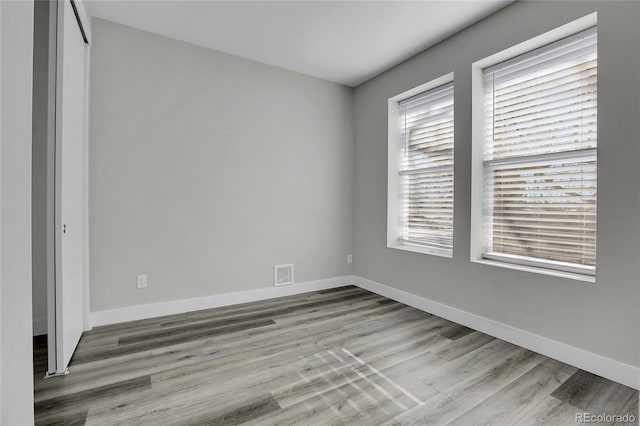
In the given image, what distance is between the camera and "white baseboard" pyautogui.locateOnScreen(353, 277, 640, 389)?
1.84m

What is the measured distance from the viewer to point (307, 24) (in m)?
2.65

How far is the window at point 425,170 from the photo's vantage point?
121 inches

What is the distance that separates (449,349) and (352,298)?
1.35 meters

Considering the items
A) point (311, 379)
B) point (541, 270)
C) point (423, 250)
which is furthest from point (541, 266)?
point (311, 379)

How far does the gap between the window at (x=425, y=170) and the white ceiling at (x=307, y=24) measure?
0.56 metres

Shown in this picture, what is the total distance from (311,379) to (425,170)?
2.34 m

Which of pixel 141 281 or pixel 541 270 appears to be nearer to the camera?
pixel 541 270

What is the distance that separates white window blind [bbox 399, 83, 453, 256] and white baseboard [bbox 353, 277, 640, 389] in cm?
57

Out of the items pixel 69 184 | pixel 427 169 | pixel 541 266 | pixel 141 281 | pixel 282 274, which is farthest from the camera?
pixel 282 274

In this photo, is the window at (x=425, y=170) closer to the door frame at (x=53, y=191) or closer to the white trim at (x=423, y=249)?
the white trim at (x=423, y=249)

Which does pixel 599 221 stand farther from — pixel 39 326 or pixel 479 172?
pixel 39 326

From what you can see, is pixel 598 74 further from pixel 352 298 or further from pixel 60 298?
pixel 60 298

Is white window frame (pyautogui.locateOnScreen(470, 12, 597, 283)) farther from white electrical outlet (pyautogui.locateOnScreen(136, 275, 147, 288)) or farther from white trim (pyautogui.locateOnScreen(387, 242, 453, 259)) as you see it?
white electrical outlet (pyautogui.locateOnScreen(136, 275, 147, 288))

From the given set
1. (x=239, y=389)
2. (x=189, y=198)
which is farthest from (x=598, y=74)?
(x=189, y=198)
